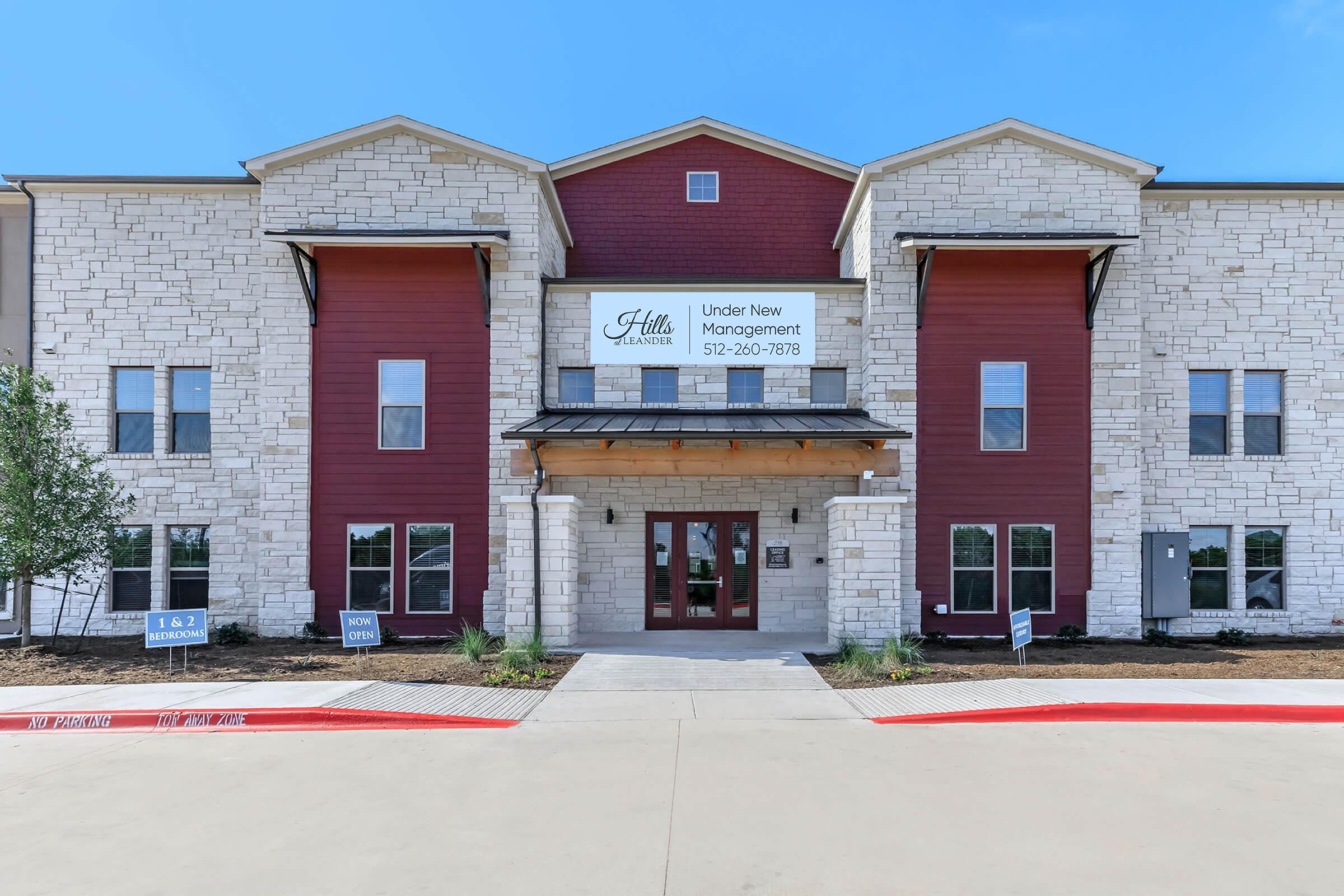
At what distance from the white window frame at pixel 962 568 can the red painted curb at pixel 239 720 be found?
9.42 meters

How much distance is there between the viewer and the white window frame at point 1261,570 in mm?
16094

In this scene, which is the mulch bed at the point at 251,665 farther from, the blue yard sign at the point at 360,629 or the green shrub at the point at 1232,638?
the green shrub at the point at 1232,638

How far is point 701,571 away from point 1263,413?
39.1ft

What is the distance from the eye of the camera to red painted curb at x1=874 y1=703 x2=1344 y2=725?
9.57 metres

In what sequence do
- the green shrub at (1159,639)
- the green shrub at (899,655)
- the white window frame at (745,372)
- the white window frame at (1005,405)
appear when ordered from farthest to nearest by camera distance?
the white window frame at (745,372), the white window frame at (1005,405), the green shrub at (1159,639), the green shrub at (899,655)

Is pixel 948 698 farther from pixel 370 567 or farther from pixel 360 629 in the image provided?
pixel 370 567

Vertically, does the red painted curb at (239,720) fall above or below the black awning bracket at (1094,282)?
below

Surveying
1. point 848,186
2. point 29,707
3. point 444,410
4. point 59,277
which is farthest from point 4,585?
point 848,186

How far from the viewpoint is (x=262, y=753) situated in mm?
8273

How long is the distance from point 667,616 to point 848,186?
11.2m

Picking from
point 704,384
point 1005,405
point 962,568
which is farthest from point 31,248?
point 1005,405

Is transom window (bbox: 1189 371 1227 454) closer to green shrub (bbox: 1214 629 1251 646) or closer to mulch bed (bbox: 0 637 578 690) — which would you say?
green shrub (bbox: 1214 629 1251 646)

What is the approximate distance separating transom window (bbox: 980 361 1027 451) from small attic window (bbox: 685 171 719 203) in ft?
25.1

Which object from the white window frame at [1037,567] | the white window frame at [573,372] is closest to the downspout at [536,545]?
the white window frame at [573,372]
